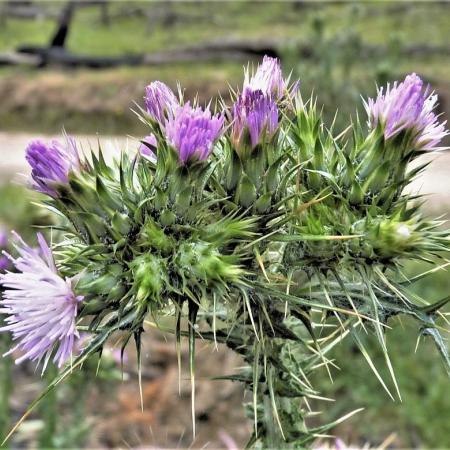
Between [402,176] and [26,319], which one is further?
[402,176]

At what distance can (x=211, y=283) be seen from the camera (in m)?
1.49

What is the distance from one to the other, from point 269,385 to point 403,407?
311 cm

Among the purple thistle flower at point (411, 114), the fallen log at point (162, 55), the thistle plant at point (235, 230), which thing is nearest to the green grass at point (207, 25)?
the fallen log at point (162, 55)

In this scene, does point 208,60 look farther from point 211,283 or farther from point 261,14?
point 211,283

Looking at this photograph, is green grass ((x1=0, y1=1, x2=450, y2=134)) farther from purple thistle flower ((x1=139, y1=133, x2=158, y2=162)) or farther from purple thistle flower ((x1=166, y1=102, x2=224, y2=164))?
purple thistle flower ((x1=166, y1=102, x2=224, y2=164))

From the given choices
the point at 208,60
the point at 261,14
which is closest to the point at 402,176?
the point at 208,60

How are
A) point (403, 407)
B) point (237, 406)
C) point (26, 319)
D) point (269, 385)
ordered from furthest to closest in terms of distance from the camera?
1. point (237, 406)
2. point (403, 407)
3. point (269, 385)
4. point (26, 319)

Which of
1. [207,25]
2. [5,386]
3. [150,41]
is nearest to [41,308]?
[5,386]

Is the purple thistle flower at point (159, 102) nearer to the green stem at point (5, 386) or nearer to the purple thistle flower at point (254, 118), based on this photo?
the purple thistle flower at point (254, 118)

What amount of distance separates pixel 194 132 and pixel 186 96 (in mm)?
8568

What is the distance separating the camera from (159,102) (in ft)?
5.30

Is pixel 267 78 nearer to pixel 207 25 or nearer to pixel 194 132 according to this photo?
pixel 194 132

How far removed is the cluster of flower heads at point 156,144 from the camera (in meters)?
1.46

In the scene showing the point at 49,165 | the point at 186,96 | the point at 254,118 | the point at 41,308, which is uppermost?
the point at 186,96
